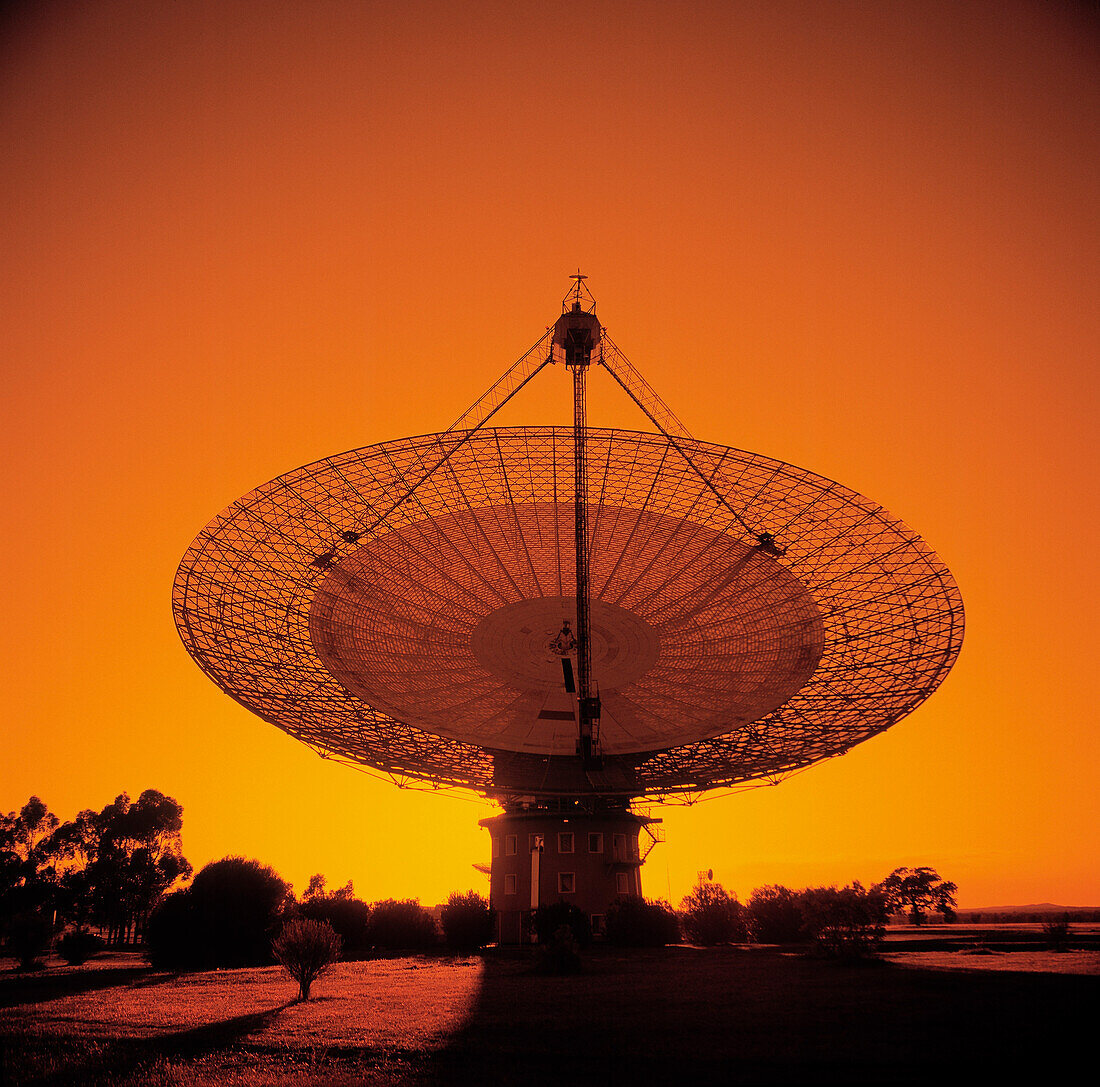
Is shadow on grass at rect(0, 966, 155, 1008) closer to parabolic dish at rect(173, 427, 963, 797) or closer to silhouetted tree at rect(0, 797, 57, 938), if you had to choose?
parabolic dish at rect(173, 427, 963, 797)

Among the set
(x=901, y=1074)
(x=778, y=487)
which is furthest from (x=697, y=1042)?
(x=778, y=487)

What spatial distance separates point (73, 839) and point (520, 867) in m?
61.8

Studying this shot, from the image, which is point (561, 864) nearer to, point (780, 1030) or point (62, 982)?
point (62, 982)

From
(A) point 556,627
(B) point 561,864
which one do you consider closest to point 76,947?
(B) point 561,864

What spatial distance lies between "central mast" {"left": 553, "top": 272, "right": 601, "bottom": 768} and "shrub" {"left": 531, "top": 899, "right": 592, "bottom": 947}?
1156 cm

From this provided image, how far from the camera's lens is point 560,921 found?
1795 inches

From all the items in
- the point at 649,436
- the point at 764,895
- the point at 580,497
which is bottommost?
the point at 764,895

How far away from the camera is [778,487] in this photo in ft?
134

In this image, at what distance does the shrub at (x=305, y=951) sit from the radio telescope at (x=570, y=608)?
823cm

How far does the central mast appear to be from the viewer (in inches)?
1508

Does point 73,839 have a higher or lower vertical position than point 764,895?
higher

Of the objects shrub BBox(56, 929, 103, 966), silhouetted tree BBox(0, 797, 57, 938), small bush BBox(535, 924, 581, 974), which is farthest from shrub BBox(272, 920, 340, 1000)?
silhouetted tree BBox(0, 797, 57, 938)

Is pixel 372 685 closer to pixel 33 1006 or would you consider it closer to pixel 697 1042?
pixel 33 1006

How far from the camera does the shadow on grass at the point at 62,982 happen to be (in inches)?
1217
